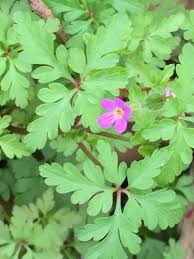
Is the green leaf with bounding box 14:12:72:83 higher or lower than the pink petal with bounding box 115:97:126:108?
higher

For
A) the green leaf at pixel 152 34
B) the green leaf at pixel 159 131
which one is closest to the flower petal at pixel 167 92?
the green leaf at pixel 159 131

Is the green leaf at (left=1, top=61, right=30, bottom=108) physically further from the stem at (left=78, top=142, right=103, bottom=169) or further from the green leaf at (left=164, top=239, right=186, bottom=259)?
the green leaf at (left=164, top=239, right=186, bottom=259)

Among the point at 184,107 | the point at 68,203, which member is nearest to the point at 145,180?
the point at 184,107

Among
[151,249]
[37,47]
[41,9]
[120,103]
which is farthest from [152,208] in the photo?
[41,9]

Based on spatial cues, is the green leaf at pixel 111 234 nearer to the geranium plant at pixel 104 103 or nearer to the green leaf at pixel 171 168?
the geranium plant at pixel 104 103

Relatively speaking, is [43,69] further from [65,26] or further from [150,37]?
[150,37]

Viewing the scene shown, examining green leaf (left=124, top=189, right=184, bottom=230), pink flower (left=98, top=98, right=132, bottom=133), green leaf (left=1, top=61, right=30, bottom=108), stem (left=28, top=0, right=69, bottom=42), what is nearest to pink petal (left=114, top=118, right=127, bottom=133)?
pink flower (left=98, top=98, right=132, bottom=133)
